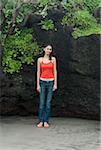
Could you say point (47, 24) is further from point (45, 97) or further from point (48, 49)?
point (45, 97)

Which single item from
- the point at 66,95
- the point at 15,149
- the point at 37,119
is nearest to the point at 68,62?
the point at 66,95

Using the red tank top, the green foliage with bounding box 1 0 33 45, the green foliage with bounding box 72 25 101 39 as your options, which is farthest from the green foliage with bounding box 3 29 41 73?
the green foliage with bounding box 72 25 101 39

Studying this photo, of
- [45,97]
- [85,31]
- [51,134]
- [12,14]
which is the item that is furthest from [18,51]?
[51,134]

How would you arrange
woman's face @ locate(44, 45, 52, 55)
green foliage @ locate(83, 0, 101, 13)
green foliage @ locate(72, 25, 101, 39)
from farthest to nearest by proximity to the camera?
green foliage @ locate(83, 0, 101, 13) → green foliage @ locate(72, 25, 101, 39) → woman's face @ locate(44, 45, 52, 55)

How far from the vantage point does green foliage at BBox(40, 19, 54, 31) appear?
7.64 metres

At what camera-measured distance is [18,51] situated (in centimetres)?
765

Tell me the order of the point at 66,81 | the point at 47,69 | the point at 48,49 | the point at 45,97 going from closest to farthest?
the point at 48,49 < the point at 47,69 < the point at 45,97 < the point at 66,81

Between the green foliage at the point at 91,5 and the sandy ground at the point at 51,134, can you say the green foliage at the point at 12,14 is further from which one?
the sandy ground at the point at 51,134

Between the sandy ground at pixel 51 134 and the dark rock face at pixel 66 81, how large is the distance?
0.70ft

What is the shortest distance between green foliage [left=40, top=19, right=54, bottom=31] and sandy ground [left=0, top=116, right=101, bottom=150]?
1786 millimetres

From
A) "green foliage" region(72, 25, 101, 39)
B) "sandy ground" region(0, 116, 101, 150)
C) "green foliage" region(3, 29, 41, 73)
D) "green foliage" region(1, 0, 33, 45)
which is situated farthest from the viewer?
"green foliage" region(3, 29, 41, 73)

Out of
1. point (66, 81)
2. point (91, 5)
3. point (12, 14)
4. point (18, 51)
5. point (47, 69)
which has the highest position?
point (91, 5)

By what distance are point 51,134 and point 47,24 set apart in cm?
202

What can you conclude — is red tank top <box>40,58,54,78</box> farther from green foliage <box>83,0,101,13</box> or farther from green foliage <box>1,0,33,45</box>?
green foliage <box>83,0,101,13</box>
